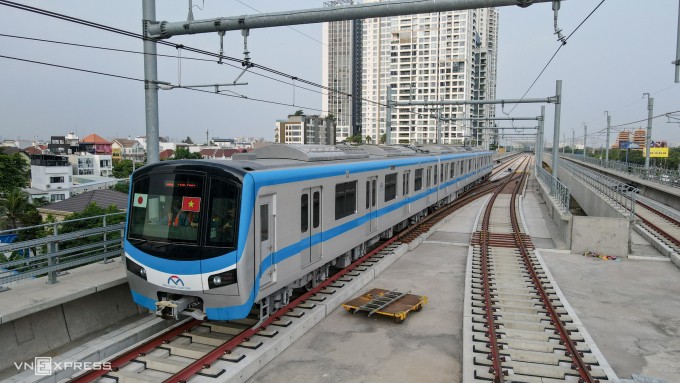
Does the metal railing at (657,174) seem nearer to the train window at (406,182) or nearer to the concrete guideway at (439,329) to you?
the concrete guideway at (439,329)

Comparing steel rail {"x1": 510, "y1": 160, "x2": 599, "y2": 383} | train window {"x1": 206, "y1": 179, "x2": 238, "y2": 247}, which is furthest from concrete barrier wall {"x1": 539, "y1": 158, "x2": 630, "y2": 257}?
train window {"x1": 206, "y1": 179, "x2": 238, "y2": 247}

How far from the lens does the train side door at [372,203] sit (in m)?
12.7

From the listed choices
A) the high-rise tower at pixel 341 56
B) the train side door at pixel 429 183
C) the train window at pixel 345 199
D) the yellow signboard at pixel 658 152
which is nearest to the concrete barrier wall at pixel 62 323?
the train window at pixel 345 199

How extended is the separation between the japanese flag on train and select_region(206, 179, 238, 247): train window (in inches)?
49.8

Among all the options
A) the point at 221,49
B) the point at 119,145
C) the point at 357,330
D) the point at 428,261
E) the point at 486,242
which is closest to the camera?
the point at 357,330

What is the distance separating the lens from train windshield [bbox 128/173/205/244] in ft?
24.1

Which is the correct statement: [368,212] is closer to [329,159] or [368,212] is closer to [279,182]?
[329,159]

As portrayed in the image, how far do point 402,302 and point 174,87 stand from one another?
6108 mm

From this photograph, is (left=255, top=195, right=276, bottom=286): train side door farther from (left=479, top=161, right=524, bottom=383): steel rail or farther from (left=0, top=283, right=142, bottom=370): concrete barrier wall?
(left=479, top=161, right=524, bottom=383): steel rail

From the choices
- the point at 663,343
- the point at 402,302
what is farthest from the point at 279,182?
the point at 663,343

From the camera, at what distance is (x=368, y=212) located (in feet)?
42.0

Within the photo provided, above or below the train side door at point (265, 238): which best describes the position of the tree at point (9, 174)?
below

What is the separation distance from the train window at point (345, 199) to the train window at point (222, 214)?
3.60 meters

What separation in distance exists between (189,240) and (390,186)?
8315 millimetres
